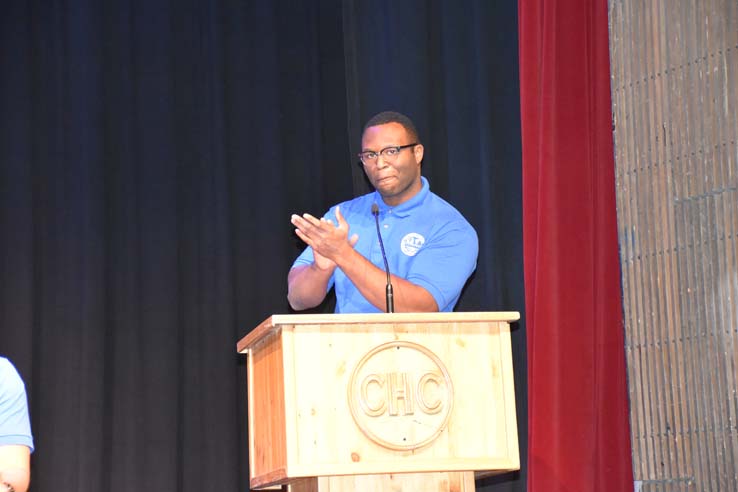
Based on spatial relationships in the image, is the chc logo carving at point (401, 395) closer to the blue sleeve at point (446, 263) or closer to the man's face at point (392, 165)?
the blue sleeve at point (446, 263)

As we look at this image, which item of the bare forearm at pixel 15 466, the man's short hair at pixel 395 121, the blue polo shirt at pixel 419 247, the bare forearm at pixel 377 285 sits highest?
the man's short hair at pixel 395 121

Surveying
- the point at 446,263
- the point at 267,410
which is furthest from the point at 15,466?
the point at 446,263

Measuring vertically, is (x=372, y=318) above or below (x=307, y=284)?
below

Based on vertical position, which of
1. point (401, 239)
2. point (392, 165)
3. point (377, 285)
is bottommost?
point (377, 285)

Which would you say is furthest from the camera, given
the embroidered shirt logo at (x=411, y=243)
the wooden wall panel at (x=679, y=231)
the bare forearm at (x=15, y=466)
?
the embroidered shirt logo at (x=411, y=243)

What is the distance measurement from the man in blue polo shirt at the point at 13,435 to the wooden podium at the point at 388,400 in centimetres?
62

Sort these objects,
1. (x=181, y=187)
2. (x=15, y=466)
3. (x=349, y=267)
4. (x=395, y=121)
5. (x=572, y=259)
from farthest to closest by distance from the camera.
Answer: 1. (x=181, y=187)
2. (x=572, y=259)
3. (x=395, y=121)
4. (x=349, y=267)
5. (x=15, y=466)

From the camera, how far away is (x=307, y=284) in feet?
11.0

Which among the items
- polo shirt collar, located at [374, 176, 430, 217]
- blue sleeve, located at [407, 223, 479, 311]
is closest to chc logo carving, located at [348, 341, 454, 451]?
blue sleeve, located at [407, 223, 479, 311]

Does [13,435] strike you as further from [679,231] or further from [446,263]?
[679,231]

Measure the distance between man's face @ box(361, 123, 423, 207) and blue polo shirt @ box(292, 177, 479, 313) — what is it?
0.18ft

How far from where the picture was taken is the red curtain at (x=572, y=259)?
3.84 metres

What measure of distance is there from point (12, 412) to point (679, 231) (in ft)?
7.19

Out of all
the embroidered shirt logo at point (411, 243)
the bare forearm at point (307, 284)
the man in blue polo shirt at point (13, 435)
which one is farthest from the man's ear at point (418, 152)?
the man in blue polo shirt at point (13, 435)
